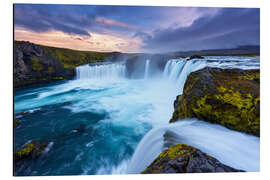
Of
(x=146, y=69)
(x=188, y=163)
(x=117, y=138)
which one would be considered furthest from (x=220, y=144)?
(x=146, y=69)

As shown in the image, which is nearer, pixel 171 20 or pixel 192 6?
pixel 192 6

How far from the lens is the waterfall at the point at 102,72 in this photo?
707 inches

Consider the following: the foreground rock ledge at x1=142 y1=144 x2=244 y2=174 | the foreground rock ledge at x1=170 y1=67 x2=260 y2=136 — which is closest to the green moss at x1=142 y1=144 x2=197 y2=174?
the foreground rock ledge at x1=142 y1=144 x2=244 y2=174

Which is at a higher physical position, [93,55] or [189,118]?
[93,55]

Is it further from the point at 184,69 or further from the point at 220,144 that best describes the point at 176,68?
the point at 220,144

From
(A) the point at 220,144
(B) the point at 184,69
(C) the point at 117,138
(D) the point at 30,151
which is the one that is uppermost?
(B) the point at 184,69

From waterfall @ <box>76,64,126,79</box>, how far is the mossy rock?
15401mm

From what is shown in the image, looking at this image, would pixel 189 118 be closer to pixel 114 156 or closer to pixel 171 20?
pixel 114 156

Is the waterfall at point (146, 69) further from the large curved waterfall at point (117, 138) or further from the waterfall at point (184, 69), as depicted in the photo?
the large curved waterfall at point (117, 138)

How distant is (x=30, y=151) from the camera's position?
2.77m

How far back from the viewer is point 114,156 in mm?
3000

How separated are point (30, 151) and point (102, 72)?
16491mm
